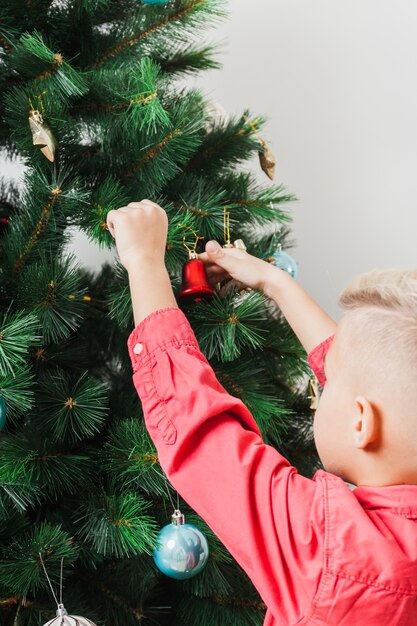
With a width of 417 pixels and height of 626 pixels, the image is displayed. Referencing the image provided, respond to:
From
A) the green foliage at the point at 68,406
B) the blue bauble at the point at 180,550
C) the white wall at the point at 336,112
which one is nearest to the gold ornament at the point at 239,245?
the green foliage at the point at 68,406

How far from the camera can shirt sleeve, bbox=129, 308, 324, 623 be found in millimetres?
618

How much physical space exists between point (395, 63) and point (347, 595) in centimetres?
101

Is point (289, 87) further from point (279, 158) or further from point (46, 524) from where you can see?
point (46, 524)

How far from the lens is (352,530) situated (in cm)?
60

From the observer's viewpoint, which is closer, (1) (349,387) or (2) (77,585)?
(1) (349,387)

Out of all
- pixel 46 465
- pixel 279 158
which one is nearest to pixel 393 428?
pixel 46 465

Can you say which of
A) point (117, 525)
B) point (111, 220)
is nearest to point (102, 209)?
point (111, 220)

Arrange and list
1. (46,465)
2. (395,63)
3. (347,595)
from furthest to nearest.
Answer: (395,63) < (46,465) < (347,595)

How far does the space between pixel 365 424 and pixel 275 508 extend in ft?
0.36

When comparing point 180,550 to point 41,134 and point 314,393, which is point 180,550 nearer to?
point 314,393

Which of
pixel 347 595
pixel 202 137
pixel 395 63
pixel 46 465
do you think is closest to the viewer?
pixel 347 595

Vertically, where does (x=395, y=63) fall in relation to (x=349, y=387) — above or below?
above

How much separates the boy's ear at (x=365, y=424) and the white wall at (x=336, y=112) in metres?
0.71

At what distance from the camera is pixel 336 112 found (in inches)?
51.7
